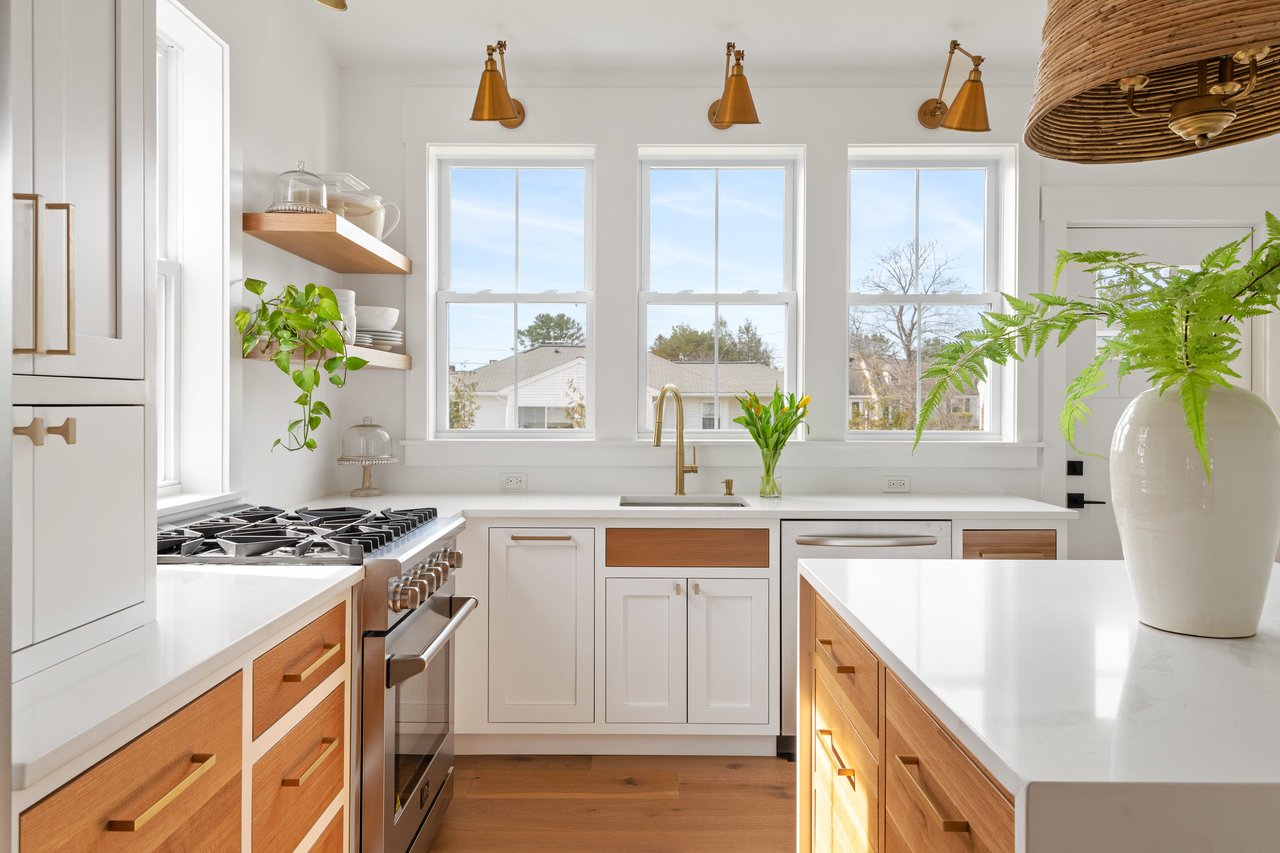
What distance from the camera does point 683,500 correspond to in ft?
10.5

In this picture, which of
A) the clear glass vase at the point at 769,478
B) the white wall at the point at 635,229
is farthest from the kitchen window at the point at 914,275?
the clear glass vase at the point at 769,478

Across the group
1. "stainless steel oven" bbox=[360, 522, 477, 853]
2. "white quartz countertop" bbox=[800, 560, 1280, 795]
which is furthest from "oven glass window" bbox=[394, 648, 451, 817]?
"white quartz countertop" bbox=[800, 560, 1280, 795]

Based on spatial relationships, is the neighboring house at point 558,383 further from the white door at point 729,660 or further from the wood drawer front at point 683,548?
the white door at point 729,660

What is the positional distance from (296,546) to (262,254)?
127cm

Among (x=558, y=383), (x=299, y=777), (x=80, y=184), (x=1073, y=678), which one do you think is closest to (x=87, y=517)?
(x=80, y=184)

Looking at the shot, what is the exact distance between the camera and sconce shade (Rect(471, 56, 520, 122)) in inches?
115

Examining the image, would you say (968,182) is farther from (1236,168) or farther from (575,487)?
(575,487)

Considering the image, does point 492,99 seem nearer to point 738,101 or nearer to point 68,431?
point 738,101

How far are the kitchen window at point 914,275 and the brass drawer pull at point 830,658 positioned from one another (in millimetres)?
2067

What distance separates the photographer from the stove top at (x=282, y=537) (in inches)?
68.2

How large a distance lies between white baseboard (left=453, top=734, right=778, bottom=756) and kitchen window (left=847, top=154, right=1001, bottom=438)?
4.75 feet

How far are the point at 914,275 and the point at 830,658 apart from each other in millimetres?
2472

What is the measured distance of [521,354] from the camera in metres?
3.51

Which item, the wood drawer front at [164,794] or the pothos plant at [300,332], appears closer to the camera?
the wood drawer front at [164,794]
